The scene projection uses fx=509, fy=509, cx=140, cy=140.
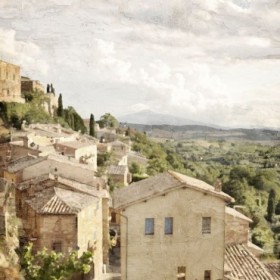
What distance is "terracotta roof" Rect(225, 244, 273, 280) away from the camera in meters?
8.48

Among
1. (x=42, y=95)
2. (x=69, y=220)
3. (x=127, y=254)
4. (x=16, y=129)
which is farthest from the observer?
(x=42, y=95)

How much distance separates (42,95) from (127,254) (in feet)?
74.8

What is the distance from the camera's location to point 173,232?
8.55 metres

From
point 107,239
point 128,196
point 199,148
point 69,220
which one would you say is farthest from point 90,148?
point 199,148

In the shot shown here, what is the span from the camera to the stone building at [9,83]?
84.9 ft

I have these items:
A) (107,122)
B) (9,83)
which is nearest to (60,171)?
(9,83)

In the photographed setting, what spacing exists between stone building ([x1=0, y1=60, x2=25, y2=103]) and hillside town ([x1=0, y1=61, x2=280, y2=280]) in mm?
10611

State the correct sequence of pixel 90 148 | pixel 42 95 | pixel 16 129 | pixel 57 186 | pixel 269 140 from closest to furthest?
pixel 57 186 → pixel 90 148 → pixel 16 129 → pixel 269 140 → pixel 42 95

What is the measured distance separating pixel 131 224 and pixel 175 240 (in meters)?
0.79

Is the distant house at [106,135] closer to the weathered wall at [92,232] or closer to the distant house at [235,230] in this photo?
the weathered wall at [92,232]

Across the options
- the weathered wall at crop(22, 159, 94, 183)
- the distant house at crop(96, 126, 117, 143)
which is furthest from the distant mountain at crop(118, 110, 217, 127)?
the weathered wall at crop(22, 159, 94, 183)

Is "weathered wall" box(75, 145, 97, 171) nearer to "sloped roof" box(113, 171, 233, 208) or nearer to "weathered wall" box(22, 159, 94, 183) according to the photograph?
"weathered wall" box(22, 159, 94, 183)

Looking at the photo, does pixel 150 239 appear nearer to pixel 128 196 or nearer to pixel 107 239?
pixel 128 196

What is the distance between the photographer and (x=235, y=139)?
3192 cm
